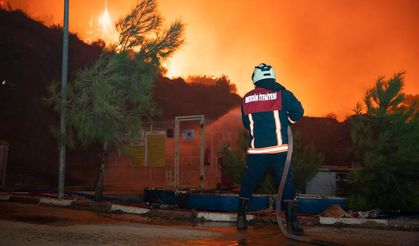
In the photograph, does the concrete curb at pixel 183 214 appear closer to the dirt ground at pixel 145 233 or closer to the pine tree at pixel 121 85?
the dirt ground at pixel 145 233

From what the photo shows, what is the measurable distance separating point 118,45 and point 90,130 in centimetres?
204

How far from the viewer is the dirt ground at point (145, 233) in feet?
16.8

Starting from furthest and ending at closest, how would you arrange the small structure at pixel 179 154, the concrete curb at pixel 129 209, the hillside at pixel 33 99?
the hillside at pixel 33 99, the small structure at pixel 179 154, the concrete curb at pixel 129 209

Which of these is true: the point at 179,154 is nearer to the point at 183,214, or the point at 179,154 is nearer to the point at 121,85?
the point at 121,85

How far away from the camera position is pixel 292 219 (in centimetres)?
604

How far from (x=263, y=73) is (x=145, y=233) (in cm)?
262

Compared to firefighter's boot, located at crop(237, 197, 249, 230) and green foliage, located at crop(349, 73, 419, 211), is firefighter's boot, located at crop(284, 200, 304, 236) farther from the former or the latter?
green foliage, located at crop(349, 73, 419, 211)

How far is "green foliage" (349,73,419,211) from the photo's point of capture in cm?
865

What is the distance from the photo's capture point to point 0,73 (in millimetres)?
28359

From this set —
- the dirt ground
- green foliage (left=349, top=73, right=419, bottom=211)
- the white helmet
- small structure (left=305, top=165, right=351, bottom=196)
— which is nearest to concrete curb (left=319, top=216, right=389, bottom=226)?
the dirt ground

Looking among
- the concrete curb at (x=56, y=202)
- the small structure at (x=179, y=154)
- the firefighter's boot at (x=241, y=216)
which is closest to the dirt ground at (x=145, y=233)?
the firefighter's boot at (x=241, y=216)

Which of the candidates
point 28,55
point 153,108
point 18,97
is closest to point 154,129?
point 153,108

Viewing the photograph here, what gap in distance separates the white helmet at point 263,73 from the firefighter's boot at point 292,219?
1.68 meters

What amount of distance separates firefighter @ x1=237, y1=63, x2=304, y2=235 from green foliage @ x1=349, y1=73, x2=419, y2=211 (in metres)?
3.26
